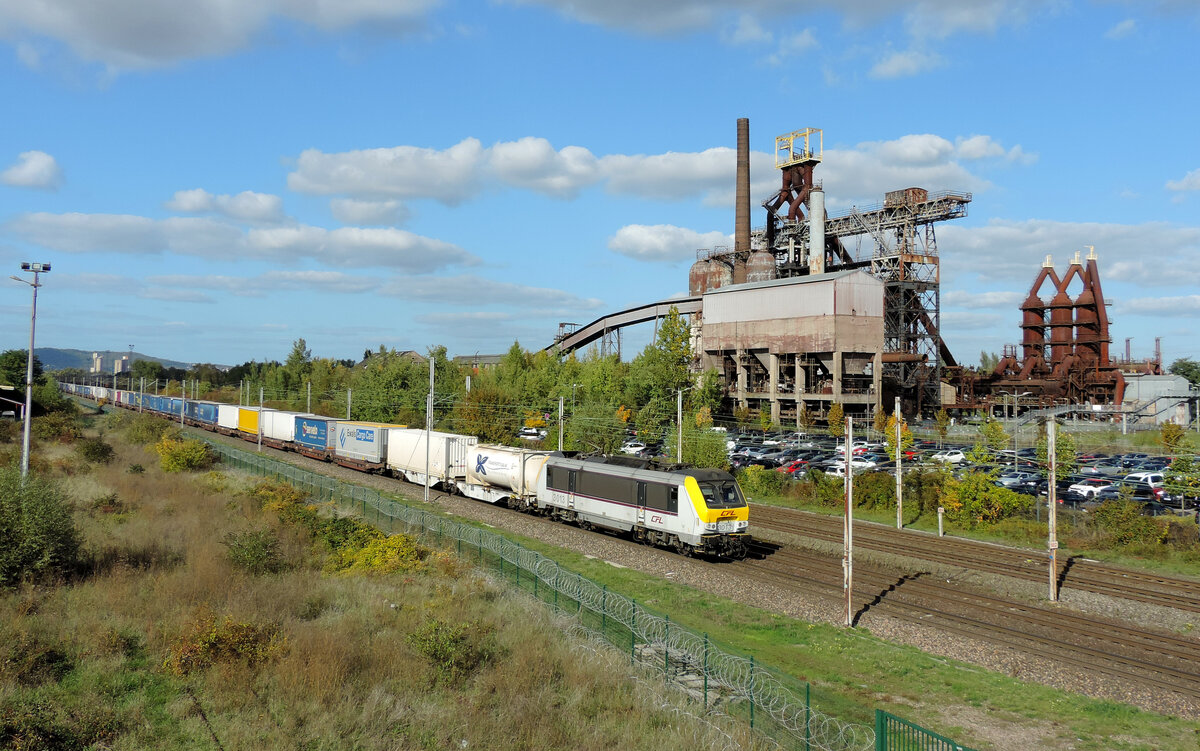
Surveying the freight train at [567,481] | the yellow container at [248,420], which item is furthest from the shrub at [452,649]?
the yellow container at [248,420]

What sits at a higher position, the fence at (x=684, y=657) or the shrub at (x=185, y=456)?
the shrub at (x=185, y=456)

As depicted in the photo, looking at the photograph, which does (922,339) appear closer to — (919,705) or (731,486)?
(731,486)

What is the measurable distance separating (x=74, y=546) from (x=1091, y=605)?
30.5 metres

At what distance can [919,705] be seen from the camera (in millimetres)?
14672

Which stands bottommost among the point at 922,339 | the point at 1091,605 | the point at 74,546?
the point at 1091,605

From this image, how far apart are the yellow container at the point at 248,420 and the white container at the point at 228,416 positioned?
2.00m

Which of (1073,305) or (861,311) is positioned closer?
(861,311)

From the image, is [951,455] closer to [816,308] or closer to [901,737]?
[816,308]

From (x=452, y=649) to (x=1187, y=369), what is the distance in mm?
163063

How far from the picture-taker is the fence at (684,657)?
12.2 metres

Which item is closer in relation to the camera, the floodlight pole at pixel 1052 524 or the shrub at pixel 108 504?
the floodlight pole at pixel 1052 524

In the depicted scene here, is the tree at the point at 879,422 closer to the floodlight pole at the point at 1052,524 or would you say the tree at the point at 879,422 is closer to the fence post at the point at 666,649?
the floodlight pole at the point at 1052,524

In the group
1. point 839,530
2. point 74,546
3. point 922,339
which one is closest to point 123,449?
point 74,546

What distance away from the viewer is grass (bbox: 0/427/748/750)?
39.2 feet
